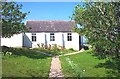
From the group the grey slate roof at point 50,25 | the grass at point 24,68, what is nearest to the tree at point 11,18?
the grass at point 24,68

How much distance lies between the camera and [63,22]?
5169 cm

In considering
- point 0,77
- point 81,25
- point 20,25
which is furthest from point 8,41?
point 0,77

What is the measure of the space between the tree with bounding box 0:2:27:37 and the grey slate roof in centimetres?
1745

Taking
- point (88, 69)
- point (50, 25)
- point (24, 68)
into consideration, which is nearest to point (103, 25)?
point (88, 69)

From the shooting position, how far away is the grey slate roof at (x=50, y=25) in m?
49.5

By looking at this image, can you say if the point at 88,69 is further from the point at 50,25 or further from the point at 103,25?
the point at 50,25

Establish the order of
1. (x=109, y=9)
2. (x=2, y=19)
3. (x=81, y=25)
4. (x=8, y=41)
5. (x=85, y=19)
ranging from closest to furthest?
(x=109, y=9) → (x=85, y=19) → (x=81, y=25) → (x=2, y=19) → (x=8, y=41)

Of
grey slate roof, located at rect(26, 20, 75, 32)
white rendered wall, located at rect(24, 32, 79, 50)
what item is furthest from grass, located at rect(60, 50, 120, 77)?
grey slate roof, located at rect(26, 20, 75, 32)

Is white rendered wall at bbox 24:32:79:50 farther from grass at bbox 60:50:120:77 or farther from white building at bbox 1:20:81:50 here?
grass at bbox 60:50:120:77

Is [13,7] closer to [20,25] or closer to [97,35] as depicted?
[20,25]

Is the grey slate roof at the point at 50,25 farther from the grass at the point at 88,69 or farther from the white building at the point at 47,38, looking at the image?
the grass at the point at 88,69

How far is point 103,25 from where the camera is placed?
54.2 feet

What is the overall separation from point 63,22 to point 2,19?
75.7ft

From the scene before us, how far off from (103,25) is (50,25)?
114 ft
